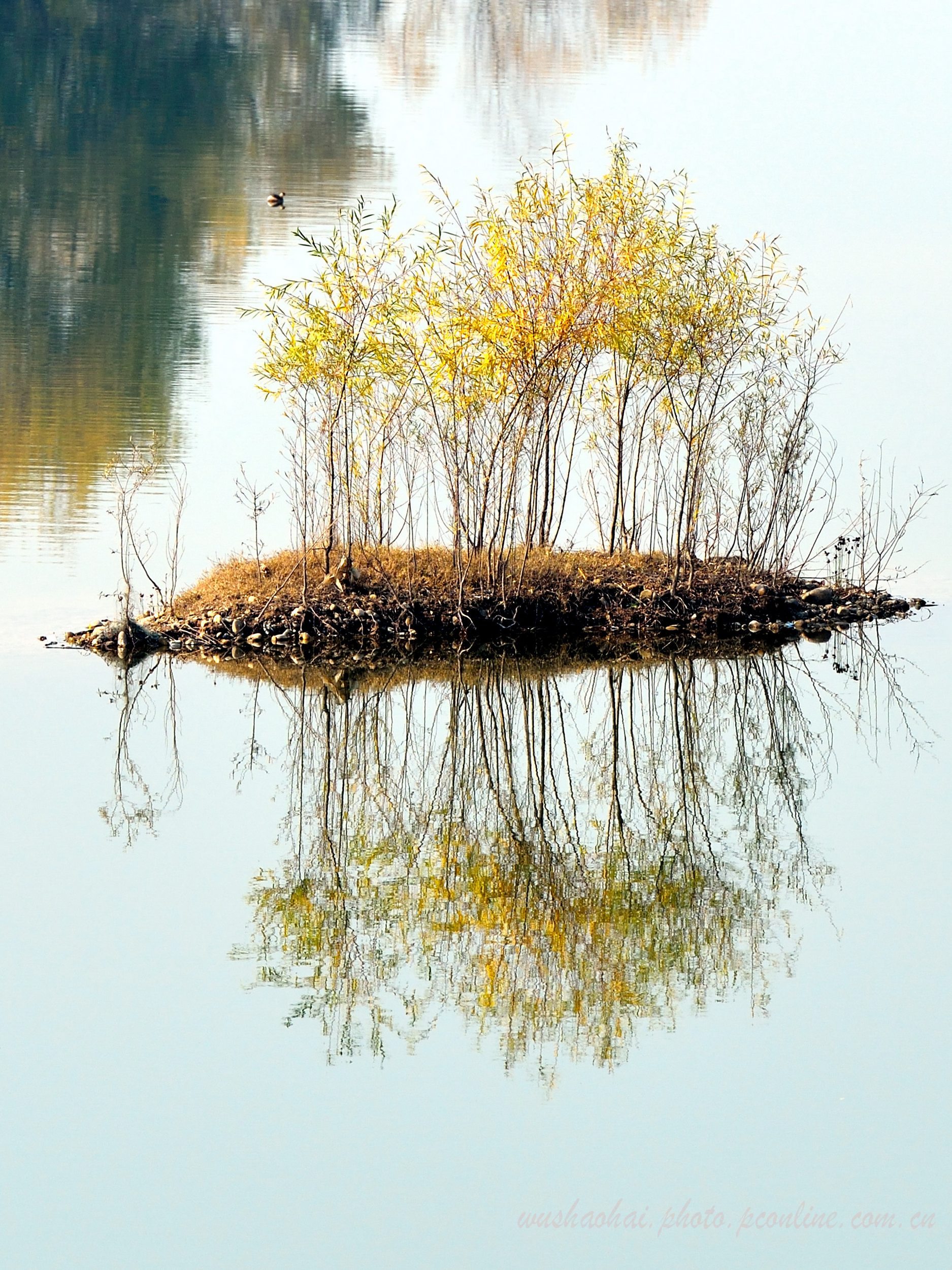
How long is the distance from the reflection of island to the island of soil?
5.94 metres

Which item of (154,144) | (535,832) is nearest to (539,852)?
(535,832)

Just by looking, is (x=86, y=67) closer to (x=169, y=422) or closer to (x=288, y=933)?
(x=169, y=422)

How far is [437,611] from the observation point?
16.3 m

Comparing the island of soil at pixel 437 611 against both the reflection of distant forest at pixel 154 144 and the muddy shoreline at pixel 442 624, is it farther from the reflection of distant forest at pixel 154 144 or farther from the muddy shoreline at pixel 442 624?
the reflection of distant forest at pixel 154 144

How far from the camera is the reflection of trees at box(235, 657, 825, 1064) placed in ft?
27.3

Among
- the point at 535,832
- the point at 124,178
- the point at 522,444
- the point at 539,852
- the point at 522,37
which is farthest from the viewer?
the point at 522,37

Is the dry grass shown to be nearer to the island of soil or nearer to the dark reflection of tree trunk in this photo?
the island of soil

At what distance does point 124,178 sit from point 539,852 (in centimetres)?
3101

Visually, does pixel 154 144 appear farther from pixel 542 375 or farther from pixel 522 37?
pixel 542 375

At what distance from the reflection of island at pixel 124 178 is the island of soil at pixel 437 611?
19.5ft

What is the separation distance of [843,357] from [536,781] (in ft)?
24.6

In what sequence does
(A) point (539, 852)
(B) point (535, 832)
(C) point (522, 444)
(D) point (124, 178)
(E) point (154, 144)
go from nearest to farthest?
(A) point (539, 852) < (B) point (535, 832) < (C) point (522, 444) < (D) point (124, 178) < (E) point (154, 144)

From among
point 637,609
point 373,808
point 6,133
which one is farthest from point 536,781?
point 6,133

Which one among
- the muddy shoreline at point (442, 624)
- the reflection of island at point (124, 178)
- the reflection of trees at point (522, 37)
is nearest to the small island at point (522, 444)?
the muddy shoreline at point (442, 624)
